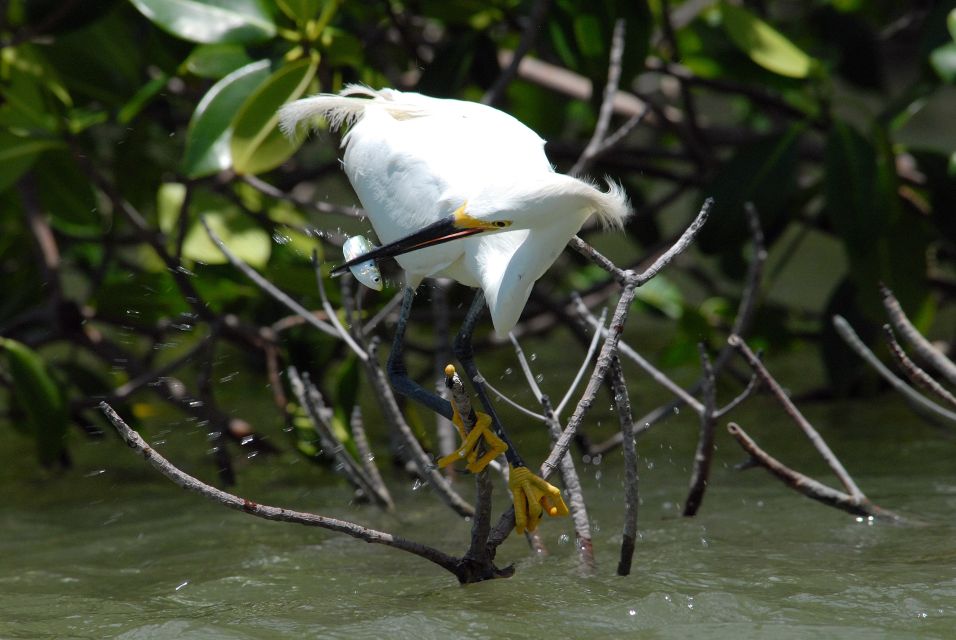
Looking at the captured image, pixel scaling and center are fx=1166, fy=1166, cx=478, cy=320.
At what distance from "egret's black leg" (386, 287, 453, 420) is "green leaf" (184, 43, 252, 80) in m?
0.85

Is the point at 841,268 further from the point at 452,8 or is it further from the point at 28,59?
the point at 28,59

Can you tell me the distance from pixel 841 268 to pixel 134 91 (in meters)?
3.88

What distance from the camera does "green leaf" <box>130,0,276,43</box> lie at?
9.26ft

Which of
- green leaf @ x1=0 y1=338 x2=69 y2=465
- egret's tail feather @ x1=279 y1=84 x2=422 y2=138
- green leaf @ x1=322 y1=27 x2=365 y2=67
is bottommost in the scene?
green leaf @ x1=0 y1=338 x2=69 y2=465

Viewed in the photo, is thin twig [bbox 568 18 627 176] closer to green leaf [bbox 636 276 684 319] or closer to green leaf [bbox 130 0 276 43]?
green leaf [bbox 130 0 276 43]

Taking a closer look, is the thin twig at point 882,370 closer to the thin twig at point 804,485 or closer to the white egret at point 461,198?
the thin twig at point 804,485

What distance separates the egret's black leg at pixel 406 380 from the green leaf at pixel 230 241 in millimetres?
813

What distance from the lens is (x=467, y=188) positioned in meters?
2.15

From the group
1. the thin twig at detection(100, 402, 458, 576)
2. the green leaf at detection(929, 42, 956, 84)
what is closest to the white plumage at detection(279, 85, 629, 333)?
the thin twig at detection(100, 402, 458, 576)

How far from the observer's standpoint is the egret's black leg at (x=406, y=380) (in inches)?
91.7

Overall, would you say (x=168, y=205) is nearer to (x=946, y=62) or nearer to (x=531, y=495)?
(x=531, y=495)

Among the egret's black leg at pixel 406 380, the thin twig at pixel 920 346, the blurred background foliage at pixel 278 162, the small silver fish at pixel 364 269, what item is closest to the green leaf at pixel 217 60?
the blurred background foliage at pixel 278 162

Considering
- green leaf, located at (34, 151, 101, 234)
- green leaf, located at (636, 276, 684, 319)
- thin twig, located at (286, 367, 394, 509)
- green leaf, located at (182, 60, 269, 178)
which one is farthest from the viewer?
green leaf, located at (636, 276, 684, 319)

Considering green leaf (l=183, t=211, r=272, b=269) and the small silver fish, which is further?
green leaf (l=183, t=211, r=272, b=269)
